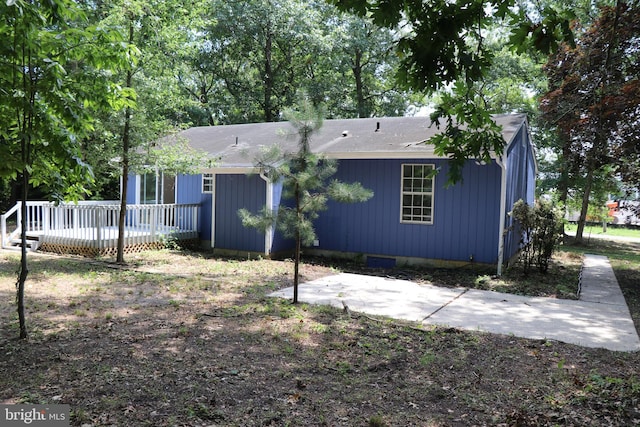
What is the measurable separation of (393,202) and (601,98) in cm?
460

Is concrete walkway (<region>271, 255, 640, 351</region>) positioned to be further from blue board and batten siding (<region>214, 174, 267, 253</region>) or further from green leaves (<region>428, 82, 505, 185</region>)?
blue board and batten siding (<region>214, 174, 267, 253</region>)

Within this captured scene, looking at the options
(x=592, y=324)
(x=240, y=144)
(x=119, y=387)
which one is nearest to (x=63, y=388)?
(x=119, y=387)

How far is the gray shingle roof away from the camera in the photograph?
10789mm

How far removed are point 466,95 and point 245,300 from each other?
15.3ft

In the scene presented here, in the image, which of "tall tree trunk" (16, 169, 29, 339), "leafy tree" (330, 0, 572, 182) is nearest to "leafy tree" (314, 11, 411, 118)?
"tall tree trunk" (16, 169, 29, 339)

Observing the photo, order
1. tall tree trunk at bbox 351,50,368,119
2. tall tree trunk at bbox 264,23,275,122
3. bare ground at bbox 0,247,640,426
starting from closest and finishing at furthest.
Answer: bare ground at bbox 0,247,640,426
tall tree trunk at bbox 264,23,275,122
tall tree trunk at bbox 351,50,368,119

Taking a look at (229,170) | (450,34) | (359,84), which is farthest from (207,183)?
(359,84)

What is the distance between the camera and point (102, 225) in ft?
37.7

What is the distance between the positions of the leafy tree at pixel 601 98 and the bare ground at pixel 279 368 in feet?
16.7

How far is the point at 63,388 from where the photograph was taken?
3.76 m

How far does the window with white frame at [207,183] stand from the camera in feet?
43.7

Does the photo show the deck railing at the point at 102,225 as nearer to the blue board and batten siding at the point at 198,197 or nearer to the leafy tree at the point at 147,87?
the blue board and batten siding at the point at 198,197

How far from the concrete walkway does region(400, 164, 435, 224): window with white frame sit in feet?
6.88

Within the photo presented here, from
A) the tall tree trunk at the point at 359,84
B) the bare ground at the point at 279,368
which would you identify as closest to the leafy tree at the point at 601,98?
the bare ground at the point at 279,368
